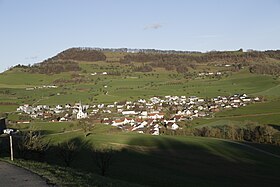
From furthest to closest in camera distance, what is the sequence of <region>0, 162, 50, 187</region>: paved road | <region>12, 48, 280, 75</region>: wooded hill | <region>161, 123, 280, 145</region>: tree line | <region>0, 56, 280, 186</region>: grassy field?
→ <region>12, 48, 280, 75</region>: wooded hill < <region>161, 123, 280, 145</region>: tree line < <region>0, 56, 280, 186</region>: grassy field < <region>0, 162, 50, 187</region>: paved road

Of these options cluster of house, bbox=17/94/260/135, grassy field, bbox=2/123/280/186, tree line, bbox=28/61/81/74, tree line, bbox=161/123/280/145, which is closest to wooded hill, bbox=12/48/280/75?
tree line, bbox=28/61/81/74

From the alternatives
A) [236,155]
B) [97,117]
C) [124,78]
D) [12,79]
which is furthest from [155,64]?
[236,155]

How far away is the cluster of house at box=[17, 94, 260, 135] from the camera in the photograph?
8493 centimetres

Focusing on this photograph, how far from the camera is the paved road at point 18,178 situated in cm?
1527

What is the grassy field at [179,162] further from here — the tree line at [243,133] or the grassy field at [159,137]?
the tree line at [243,133]

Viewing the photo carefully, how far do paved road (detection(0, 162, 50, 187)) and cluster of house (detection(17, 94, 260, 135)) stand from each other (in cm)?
5734

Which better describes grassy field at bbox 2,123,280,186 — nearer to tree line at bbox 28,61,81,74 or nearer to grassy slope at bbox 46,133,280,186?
grassy slope at bbox 46,133,280,186

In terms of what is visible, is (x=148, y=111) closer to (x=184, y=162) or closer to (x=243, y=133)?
(x=243, y=133)

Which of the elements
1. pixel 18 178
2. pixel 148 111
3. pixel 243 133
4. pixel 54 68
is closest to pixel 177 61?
pixel 54 68

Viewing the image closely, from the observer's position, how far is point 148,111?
9906cm

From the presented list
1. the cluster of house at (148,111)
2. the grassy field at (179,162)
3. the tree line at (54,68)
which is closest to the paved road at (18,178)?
the grassy field at (179,162)

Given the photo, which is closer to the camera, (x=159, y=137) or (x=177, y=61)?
(x=159, y=137)

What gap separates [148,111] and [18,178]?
8259 centimetres

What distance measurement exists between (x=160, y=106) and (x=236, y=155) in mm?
60161
